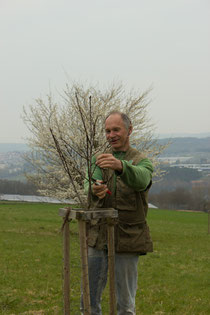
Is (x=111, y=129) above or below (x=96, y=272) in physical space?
above

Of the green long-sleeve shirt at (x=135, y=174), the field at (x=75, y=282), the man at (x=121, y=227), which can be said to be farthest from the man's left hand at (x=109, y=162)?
the field at (x=75, y=282)

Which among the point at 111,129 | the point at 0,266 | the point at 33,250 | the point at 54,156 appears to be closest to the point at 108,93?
the point at 54,156

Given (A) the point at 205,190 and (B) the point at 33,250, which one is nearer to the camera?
(B) the point at 33,250

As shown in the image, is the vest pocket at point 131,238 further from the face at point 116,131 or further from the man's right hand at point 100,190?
the face at point 116,131

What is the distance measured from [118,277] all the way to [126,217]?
1.84 feet

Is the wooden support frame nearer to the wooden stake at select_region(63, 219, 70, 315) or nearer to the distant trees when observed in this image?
the wooden stake at select_region(63, 219, 70, 315)

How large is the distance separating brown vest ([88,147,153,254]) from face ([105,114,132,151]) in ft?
0.59

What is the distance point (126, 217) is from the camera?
142 inches

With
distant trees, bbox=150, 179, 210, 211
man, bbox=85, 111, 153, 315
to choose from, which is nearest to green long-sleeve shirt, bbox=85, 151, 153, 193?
man, bbox=85, 111, 153, 315

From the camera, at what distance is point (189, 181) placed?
12675cm

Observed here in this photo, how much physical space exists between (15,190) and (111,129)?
272ft

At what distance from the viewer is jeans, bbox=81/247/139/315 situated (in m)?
3.66

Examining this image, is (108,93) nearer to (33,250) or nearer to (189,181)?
(33,250)

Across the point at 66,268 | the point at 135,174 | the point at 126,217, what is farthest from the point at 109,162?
the point at 66,268
